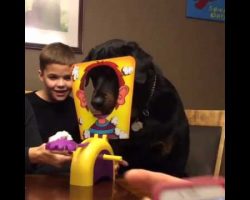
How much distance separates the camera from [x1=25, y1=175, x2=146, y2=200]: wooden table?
79 centimetres

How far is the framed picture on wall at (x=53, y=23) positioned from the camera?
1893 millimetres

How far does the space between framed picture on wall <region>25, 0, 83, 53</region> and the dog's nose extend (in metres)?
0.68

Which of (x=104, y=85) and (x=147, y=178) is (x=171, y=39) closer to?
(x=104, y=85)

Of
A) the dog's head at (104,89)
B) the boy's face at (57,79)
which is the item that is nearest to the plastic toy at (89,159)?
the dog's head at (104,89)

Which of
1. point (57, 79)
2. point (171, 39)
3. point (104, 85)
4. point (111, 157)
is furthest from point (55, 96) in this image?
point (171, 39)

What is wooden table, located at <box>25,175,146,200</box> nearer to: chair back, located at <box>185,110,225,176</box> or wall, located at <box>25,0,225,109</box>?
chair back, located at <box>185,110,225,176</box>

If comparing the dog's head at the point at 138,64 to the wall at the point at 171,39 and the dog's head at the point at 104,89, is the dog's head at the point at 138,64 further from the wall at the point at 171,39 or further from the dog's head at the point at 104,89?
the wall at the point at 171,39

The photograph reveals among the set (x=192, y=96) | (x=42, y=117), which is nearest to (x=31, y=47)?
(x=42, y=117)

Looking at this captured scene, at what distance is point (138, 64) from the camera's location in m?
1.46

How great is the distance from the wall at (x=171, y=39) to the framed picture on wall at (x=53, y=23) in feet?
0.14

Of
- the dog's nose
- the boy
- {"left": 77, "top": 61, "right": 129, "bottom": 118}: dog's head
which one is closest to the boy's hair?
the boy
